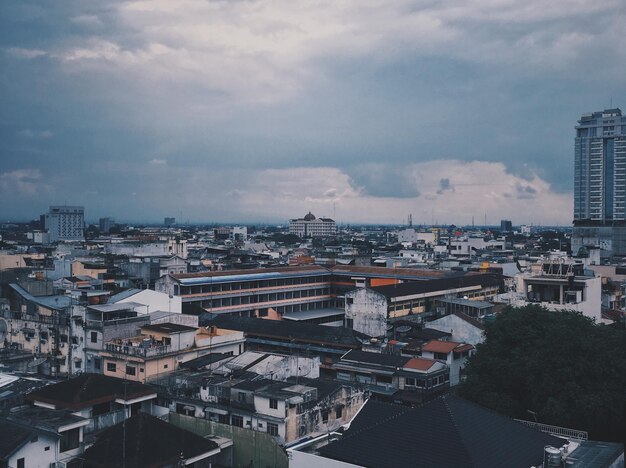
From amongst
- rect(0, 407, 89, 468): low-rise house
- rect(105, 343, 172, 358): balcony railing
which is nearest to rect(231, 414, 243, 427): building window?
rect(0, 407, 89, 468): low-rise house

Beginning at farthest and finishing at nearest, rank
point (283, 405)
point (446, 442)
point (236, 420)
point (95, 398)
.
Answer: point (236, 420), point (95, 398), point (283, 405), point (446, 442)

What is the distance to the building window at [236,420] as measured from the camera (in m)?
21.0

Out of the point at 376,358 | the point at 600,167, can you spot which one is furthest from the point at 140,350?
the point at 600,167

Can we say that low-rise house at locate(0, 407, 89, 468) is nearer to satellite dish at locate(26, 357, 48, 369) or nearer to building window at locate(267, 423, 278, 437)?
building window at locate(267, 423, 278, 437)

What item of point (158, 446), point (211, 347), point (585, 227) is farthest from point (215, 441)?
point (585, 227)

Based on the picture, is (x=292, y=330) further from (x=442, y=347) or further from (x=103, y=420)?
(x=103, y=420)

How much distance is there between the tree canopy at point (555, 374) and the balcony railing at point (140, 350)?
1229 cm

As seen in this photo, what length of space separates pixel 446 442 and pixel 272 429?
781cm

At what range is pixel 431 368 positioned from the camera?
1024 inches

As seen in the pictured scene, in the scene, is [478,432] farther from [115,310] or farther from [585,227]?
[585,227]

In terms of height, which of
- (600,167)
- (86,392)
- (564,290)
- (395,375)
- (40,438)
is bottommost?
(395,375)

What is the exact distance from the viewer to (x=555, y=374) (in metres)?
20.7

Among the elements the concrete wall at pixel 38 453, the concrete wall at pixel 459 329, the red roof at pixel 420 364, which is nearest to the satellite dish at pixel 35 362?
the concrete wall at pixel 38 453

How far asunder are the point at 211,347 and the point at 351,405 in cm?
825
